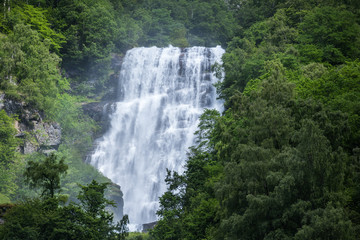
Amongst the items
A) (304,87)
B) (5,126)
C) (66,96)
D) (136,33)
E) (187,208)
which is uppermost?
(136,33)

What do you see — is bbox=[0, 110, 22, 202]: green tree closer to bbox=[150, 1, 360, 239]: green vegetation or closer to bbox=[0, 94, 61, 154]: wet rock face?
bbox=[0, 94, 61, 154]: wet rock face

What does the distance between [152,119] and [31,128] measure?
1610 cm

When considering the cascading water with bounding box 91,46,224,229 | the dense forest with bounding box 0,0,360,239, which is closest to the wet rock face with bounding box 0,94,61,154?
the dense forest with bounding box 0,0,360,239

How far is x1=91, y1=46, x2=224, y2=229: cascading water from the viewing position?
5203 cm

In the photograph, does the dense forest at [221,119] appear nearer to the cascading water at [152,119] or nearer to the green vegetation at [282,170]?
the green vegetation at [282,170]

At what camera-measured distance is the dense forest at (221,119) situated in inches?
763

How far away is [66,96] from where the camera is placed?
5891 cm

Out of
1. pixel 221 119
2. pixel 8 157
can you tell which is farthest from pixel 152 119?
pixel 221 119

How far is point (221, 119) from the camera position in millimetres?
31938

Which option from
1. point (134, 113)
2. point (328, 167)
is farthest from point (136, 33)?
point (328, 167)

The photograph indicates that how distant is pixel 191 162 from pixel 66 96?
103 feet

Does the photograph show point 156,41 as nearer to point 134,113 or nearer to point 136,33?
point 136,33

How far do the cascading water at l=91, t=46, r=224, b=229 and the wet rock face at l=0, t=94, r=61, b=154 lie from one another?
21.3 ft

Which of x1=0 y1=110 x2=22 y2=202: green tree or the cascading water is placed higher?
the cascading water
